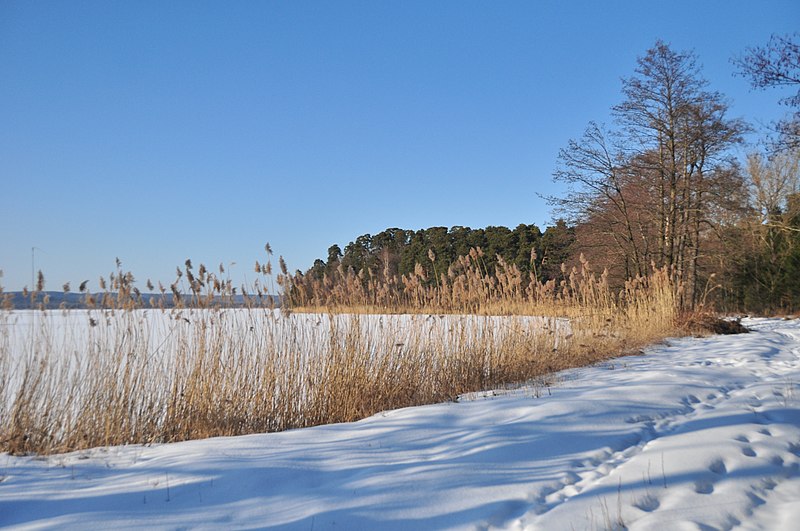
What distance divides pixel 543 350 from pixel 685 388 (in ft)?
7.27

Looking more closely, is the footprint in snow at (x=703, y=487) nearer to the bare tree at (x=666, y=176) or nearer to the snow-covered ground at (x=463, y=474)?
the snow-covered ground at (x=463, y=474)

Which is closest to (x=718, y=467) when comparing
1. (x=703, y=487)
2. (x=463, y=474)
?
(x=703, y=487)

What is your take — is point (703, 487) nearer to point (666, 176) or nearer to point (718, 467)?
point (718, 467)

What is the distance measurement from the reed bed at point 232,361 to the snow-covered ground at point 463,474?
0.59 metres

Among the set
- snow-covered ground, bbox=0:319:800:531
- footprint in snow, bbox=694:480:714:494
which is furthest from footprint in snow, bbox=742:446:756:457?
footprint in snow, bbox=694:480:714:494

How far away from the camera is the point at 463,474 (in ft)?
9.16

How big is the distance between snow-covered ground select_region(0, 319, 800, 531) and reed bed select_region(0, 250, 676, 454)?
1.93 ft

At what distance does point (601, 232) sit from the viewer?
51.1ft

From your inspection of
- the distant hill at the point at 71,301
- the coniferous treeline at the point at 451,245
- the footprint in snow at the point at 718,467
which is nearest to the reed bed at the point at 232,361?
the distant hill at the point at 71,301

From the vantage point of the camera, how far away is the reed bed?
398cm

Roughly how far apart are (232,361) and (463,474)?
2495 millimetres

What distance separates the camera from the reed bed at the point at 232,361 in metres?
3.98

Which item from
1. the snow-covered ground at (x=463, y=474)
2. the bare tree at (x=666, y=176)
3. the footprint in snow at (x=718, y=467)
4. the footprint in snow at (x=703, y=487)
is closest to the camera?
the snow-covered ground at (x=463, y=474)

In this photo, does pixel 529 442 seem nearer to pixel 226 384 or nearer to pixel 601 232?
pixel 226 384
